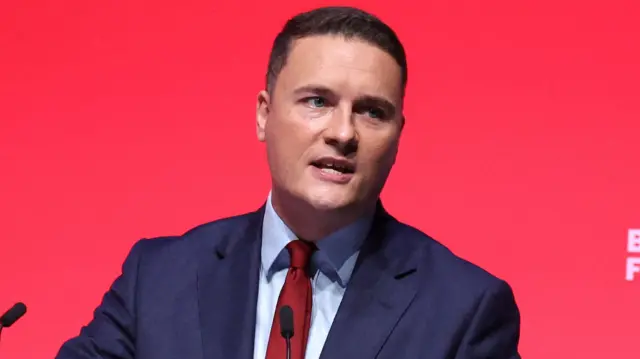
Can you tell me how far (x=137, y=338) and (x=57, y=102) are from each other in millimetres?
921

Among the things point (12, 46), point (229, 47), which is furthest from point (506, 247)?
point (12, 46)

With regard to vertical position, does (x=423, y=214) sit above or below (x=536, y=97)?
below

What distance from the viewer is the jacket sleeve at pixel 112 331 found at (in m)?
1.65

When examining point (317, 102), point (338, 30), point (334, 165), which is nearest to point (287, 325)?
point (334, 165)

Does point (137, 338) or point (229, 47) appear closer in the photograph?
point (137, 338)

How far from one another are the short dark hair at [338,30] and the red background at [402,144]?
1.92 ft

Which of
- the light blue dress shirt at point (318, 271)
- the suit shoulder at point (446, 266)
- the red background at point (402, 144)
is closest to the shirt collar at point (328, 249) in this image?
the light blue dress shirt at point (318, 271)

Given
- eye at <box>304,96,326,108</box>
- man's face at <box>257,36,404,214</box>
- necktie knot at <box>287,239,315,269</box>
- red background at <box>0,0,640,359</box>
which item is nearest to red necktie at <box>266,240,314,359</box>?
necktie knot at <box>287,239,315,269</box>

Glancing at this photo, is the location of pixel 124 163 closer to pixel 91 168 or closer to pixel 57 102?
pixel 91 168

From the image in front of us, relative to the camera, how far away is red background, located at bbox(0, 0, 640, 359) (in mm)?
2145

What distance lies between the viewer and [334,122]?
157 cm

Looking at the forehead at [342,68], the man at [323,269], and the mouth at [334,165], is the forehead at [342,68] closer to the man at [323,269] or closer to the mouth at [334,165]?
the man at [323,269]

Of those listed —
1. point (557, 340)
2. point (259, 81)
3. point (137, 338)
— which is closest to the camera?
point (137, 338)

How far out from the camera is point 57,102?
93.4 inches
